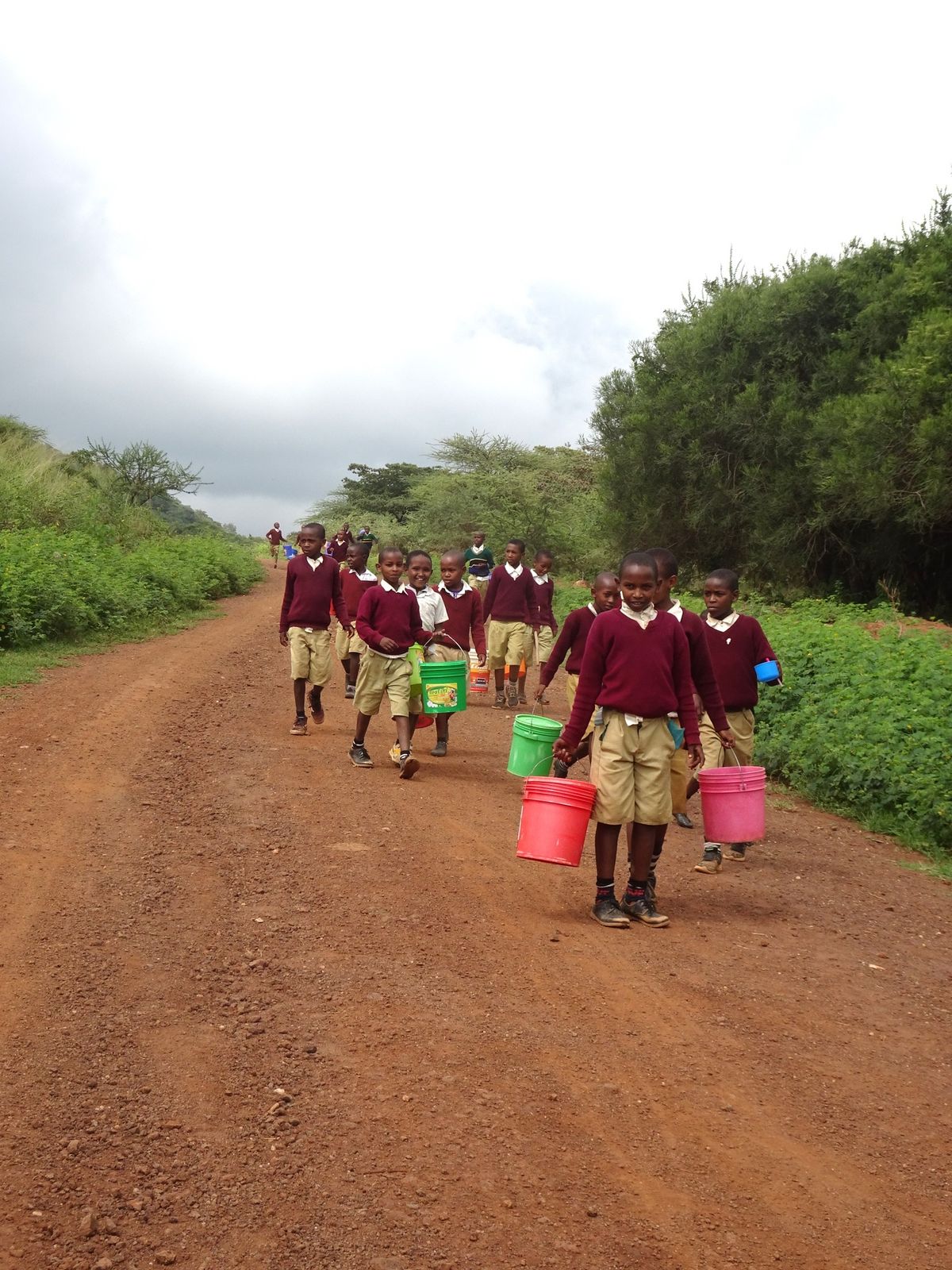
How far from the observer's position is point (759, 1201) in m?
3.43

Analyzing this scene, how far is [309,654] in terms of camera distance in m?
10.8

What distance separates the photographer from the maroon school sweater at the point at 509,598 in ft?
43.8

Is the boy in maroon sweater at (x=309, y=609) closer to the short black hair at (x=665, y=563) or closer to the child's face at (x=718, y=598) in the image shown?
the child's face at (x=718, y=598)

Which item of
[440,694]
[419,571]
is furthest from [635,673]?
[419,571]

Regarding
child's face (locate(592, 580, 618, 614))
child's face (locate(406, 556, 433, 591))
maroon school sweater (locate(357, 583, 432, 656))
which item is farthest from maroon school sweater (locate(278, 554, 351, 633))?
child's face (locate(592, 580, 618, 614))

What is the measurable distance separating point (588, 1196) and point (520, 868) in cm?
354

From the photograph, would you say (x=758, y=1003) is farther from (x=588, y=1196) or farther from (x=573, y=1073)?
(x=588, y=1196)

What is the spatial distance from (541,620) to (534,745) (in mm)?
6506

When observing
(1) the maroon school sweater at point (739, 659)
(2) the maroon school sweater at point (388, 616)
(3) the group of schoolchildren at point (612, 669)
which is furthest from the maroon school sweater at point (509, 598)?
(1) the maroon school sweater at point (739, 659)

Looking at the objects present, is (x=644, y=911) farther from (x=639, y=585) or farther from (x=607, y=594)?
(x=607, y=594)

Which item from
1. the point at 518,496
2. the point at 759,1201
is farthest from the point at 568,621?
the point at 518,496

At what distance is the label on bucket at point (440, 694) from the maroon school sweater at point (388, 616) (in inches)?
16.9

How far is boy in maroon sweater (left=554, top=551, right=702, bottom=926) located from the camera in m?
5.86

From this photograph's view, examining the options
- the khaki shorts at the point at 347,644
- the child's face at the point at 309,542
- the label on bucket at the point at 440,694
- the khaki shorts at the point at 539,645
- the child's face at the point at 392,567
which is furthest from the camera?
the khaki shorts at the point at 539,645
